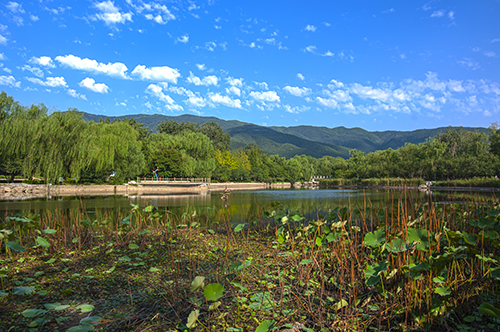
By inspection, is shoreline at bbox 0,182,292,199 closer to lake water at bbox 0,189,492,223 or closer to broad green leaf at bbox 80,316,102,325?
lake water at bbox 0,189,492,223

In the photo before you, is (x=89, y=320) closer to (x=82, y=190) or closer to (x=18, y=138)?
(x=18, y=138)

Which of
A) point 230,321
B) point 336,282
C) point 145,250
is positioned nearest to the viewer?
point 230,321

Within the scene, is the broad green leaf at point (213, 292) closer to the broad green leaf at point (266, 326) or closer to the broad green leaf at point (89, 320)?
the broad green leaf at point (266, 326)

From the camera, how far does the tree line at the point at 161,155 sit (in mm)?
22062

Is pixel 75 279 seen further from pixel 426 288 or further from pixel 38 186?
pixel 38 186

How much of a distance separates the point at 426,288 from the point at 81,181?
34.3 m

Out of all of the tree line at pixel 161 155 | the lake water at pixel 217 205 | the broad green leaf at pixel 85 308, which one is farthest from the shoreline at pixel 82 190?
the broad green leaf at pixel 85 308

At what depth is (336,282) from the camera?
9.63 feet

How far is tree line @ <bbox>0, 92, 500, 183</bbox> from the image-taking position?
22.1 m

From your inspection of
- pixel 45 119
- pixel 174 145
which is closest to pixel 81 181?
pixel 45 119

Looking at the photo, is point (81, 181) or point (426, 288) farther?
point (81, 181)

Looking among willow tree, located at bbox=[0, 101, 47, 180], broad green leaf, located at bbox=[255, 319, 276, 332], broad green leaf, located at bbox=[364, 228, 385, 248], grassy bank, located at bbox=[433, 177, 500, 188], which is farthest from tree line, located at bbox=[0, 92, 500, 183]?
grassy bank, located at bbox=[433, 177, 500, 188]

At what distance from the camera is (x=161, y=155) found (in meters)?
44.6

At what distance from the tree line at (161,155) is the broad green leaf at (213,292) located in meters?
2.03
